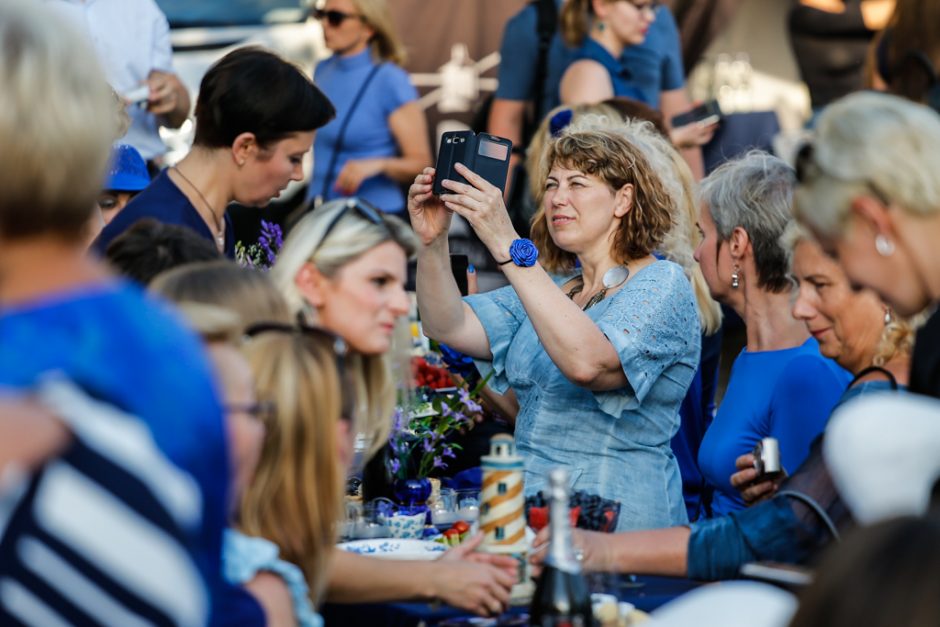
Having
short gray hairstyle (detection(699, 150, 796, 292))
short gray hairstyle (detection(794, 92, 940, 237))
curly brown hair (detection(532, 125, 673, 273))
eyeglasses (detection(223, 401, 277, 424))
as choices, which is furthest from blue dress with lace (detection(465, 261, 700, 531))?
eyeglasses (detection(223, 401, 277, 424))

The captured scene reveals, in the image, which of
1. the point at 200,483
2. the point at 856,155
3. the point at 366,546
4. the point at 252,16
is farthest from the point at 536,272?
the point at 252,16

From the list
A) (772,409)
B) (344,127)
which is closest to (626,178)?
(772,409)

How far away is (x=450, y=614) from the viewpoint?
2.50 metres

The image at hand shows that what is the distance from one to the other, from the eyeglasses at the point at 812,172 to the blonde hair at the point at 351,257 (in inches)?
32.2

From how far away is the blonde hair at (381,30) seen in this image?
18.5 ft

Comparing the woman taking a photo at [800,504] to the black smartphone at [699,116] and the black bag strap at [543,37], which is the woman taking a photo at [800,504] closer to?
the black smartphone at [699,116]

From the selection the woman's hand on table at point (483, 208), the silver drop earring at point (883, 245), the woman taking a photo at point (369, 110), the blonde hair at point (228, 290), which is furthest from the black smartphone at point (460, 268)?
the silver drop earring at point (883, 245)

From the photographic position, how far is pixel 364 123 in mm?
5676

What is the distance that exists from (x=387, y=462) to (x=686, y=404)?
1342mm

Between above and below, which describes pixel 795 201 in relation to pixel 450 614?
above

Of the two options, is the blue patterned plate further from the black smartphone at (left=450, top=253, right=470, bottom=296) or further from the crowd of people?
the black smartphone at (left=450, top=253, right=470, bottom=296)

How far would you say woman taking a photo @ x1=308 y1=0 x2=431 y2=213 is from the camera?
5.66 meters

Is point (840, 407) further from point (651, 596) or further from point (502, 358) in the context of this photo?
point (502, 358)

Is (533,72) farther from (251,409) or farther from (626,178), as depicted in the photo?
(251,409)
